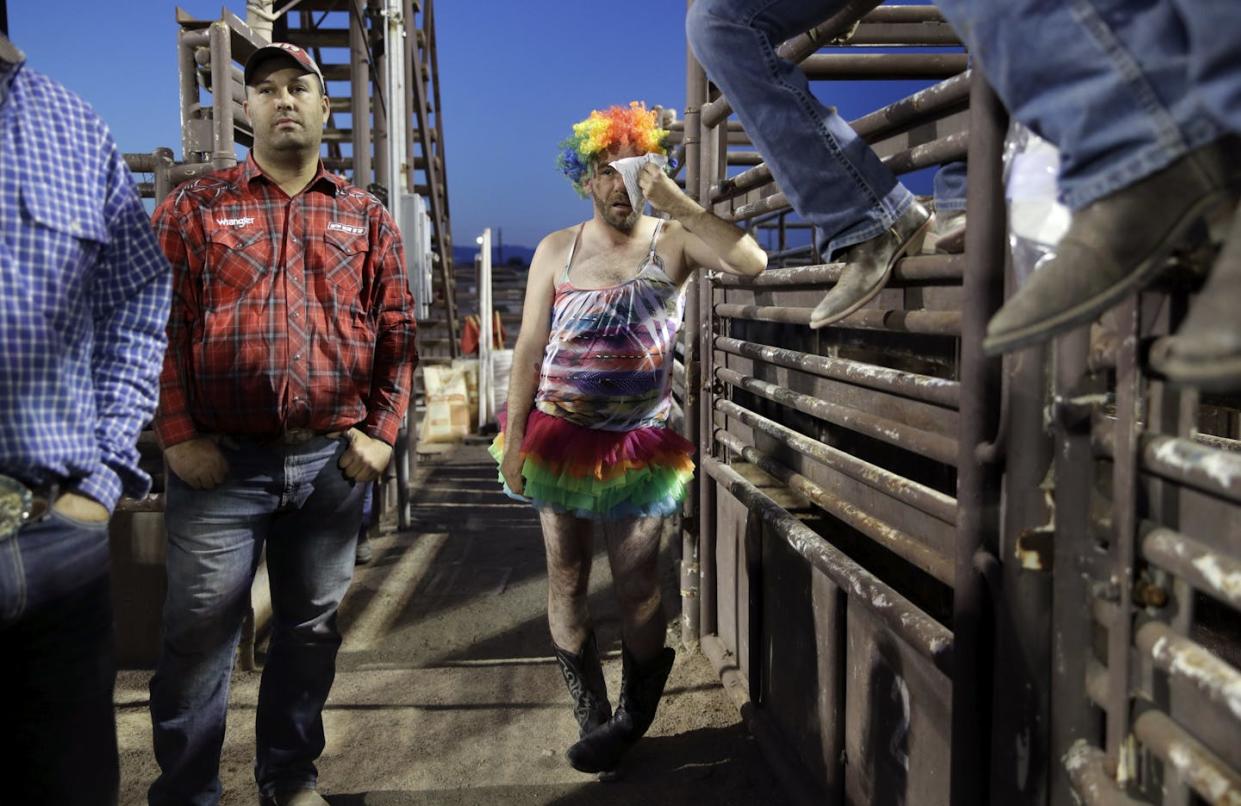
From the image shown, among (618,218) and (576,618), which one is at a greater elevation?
(618,218)

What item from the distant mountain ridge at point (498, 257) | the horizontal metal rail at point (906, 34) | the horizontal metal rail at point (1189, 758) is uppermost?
the distant mountain ridge at point (498, 257)

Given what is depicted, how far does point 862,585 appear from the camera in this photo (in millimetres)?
2588

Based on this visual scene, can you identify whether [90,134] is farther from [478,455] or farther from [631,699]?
[478,455]

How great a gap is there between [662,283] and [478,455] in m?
8.68

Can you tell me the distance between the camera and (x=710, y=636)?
15.6 feet

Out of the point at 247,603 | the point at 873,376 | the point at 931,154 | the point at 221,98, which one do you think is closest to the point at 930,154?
the point at 931,154

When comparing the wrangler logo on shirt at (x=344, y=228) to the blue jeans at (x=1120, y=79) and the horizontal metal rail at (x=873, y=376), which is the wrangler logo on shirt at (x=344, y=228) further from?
the blue jeans at (x=1120, y=79)

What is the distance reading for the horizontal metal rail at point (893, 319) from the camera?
209 cm

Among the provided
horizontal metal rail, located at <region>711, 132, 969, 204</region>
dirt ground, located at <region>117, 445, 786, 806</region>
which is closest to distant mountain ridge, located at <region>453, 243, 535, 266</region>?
dirt ground, located at <region>117, 445, 786, 806</region>

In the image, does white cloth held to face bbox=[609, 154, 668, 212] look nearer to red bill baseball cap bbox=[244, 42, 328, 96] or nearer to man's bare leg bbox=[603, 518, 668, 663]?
red bill baseball cap bbox=[244, 42, 328, 96]

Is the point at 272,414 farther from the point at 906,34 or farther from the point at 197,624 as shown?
the point at 906,34

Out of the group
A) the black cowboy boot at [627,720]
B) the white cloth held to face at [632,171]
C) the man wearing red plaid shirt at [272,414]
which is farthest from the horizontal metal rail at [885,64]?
the black cowboy boot at [627,720]

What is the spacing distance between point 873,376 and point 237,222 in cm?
197

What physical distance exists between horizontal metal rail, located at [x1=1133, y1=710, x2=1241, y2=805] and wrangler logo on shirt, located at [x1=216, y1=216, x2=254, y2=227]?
8.82 feet
